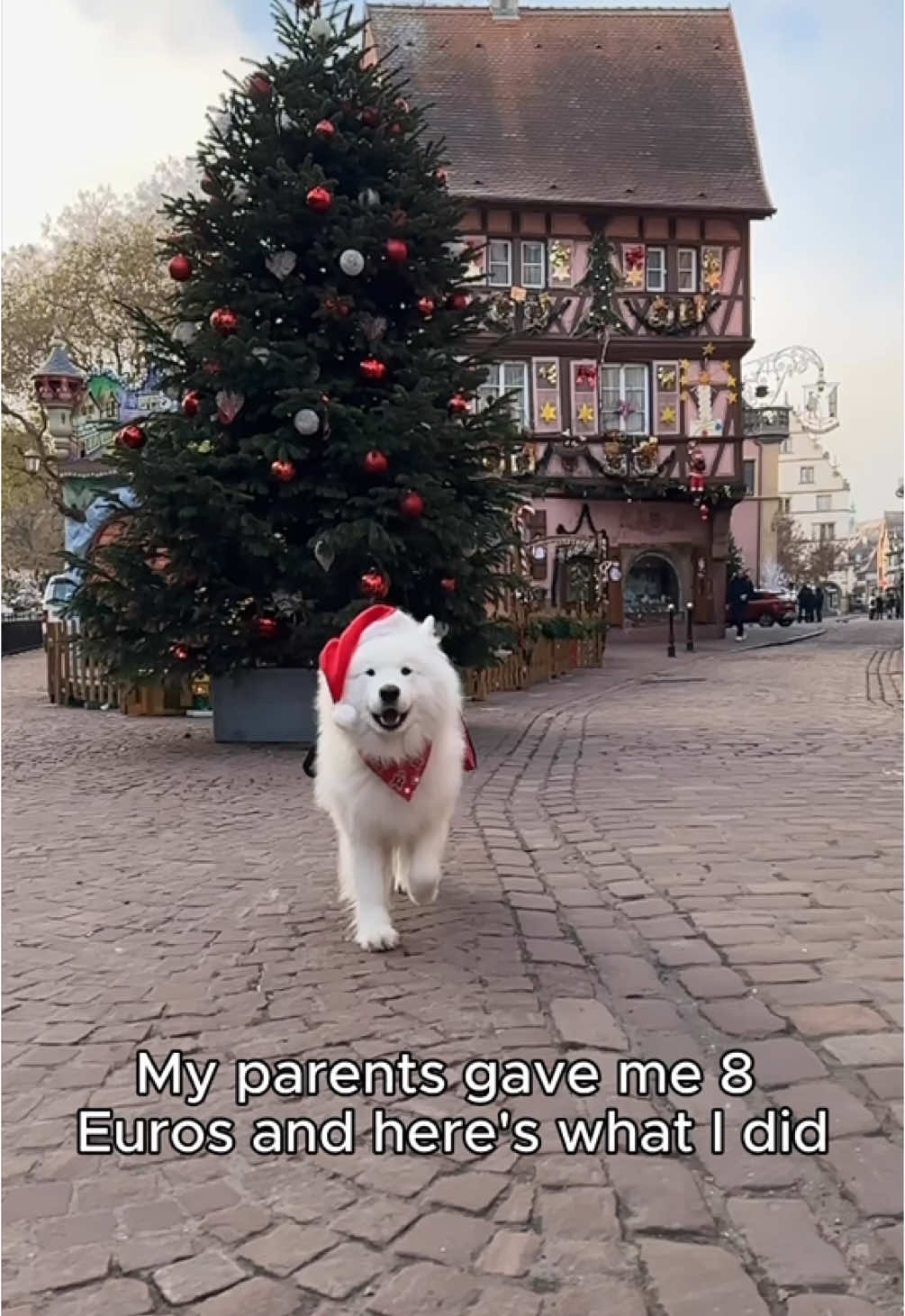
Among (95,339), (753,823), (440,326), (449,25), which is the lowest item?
(753,823)

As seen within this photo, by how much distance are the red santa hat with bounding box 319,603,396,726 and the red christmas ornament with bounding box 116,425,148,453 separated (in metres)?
6.05

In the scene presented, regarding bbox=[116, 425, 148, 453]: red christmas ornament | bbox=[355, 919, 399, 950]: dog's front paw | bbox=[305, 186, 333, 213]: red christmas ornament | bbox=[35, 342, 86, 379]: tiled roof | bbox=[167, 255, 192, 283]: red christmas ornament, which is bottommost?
bbox=[355, 919, 399, 950]: dog's front paw

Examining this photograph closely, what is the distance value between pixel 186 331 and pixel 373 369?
1847 mm

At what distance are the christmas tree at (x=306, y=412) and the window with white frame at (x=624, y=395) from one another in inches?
872

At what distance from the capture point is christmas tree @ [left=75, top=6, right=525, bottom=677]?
9.35 meters

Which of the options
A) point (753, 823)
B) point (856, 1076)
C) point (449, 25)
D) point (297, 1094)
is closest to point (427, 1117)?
point (297, 1094)

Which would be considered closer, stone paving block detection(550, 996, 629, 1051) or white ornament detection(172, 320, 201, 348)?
stone paving block detection(550, 996, 629, 1051)

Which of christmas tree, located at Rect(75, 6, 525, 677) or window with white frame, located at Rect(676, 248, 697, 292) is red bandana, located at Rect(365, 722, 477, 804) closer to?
christmas tree, located at Rect(75, 6, 525, 677)

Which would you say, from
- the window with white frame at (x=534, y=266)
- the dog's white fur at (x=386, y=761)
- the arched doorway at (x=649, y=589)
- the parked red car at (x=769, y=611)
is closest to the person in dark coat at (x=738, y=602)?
the arched doorway at (x=649, y=589)

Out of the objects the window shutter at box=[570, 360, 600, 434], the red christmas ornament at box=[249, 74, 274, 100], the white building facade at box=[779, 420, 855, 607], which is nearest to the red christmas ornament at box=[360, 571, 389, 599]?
the red christmas ornament at box=[249, 74, 274, 100]

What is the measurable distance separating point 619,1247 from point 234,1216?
0.84 m

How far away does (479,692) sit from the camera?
1463cm

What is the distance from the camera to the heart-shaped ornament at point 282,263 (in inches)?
382

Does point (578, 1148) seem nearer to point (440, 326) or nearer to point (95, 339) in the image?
point (440, 326)
